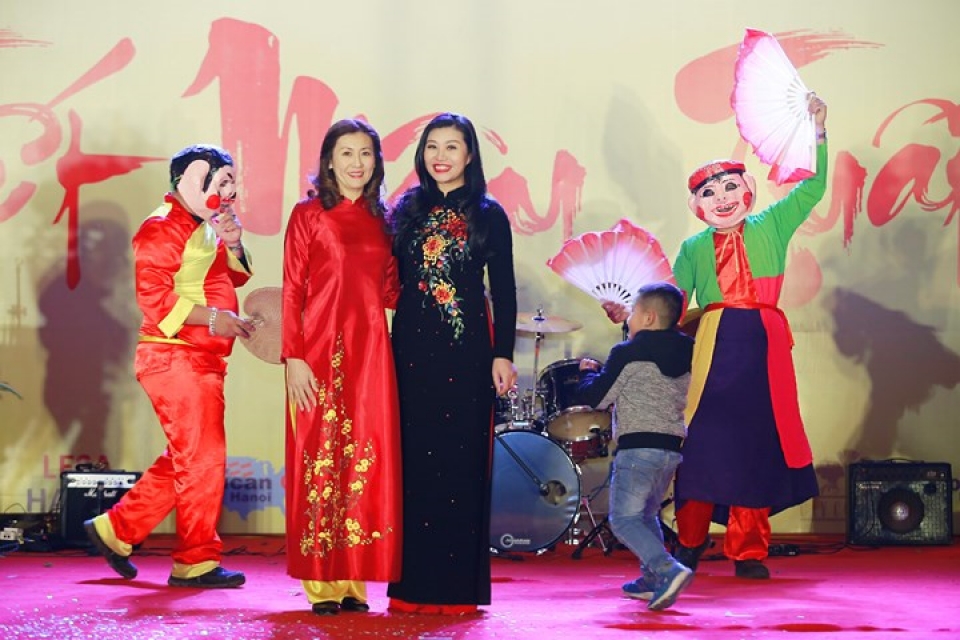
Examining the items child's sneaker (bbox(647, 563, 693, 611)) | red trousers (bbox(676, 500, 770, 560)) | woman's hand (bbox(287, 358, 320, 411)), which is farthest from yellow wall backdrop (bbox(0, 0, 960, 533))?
woman's hand (bbox(287, 358, 320, 411))

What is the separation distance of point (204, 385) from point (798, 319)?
3276 mm

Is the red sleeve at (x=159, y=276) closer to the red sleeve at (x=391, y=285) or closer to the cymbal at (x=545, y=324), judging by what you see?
the red sleeve at (x=391, y=285)

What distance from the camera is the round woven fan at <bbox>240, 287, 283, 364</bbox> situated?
186 inches

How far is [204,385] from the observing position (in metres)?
4.75

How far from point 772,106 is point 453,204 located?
4.88 ft

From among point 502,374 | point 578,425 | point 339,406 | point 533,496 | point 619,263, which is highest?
point 619,263

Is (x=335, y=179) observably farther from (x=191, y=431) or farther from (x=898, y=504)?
(x=898, y=504)

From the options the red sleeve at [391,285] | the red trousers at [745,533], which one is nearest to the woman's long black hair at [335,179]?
the red sleeve at [391,285]

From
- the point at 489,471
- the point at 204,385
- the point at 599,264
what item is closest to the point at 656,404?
the point at 489,471

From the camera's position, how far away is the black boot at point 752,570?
5.07 metres

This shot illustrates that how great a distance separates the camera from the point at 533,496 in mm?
5797

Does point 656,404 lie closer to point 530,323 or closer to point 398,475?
point 398,475

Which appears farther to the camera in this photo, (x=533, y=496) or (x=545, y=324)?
(x=545, y=324)

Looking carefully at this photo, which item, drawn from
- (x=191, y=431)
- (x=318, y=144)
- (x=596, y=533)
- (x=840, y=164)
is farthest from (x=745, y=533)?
(x=318, y=144)
